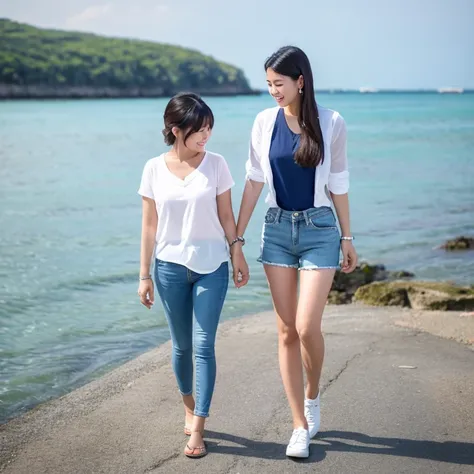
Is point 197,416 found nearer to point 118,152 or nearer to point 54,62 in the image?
point 118,152

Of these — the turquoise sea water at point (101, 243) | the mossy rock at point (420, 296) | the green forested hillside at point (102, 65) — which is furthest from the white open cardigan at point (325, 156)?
the green forested hillside at point (102, 65)

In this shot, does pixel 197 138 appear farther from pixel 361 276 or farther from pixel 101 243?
pixel 101 243

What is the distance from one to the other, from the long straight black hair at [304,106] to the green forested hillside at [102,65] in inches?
5040

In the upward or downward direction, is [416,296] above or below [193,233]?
below

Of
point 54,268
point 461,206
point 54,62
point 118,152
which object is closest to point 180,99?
point 54,268

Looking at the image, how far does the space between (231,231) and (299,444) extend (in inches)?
45.8

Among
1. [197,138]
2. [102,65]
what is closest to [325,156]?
[197,138]

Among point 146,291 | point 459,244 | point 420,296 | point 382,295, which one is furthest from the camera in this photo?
point 459,244

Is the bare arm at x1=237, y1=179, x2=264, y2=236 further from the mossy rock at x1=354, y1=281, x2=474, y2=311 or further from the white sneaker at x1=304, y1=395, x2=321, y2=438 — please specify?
the mossy rock at x1=354, y1=281, x2=474, y2=311

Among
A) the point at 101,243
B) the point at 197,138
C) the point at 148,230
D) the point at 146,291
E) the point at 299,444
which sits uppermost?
the point at 197,138

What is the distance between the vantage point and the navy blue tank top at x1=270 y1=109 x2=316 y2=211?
4.34 m

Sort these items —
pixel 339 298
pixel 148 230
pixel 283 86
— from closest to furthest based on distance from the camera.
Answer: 1. pixel 283 86
2. pixel 148 230
3. pixel 339 298

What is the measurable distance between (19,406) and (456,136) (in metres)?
44.5

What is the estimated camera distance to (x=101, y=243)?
47.8ft
